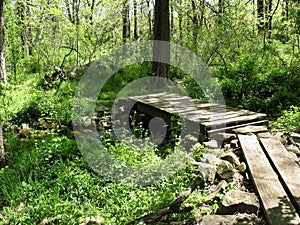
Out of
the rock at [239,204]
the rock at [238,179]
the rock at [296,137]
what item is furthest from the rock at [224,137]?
the rock at [239,204]

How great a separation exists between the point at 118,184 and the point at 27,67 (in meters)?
11.0

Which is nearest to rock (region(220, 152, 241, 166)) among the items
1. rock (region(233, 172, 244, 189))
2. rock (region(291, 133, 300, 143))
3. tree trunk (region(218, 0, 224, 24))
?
rock (region(233, 172, 244, 189))

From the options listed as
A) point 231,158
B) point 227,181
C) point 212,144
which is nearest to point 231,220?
point 227,181

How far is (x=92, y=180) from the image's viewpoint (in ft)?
13.9

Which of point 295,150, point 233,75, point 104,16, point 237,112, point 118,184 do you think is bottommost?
point 118,184

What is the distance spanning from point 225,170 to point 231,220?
927 mm

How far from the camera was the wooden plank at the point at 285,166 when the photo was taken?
2951 millimetres

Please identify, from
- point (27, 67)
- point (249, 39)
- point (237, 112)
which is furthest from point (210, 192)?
point (27, 67)

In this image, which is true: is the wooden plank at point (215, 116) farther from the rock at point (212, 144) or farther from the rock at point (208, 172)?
the rock at point (208, 172)

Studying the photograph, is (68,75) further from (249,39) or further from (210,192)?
(210,192)

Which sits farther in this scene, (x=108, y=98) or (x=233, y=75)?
(x=108, y=98)

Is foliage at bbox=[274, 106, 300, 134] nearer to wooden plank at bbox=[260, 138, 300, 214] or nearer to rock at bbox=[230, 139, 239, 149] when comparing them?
wooden plank at bbox=[260, 138, 300, 214]

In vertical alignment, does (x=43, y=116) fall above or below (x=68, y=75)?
below

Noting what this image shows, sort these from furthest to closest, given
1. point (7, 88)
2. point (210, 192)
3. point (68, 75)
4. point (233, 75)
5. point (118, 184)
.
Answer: point (68, 75), point (7, 88), point (233, 75), point (118, 184), point (210, 192)
